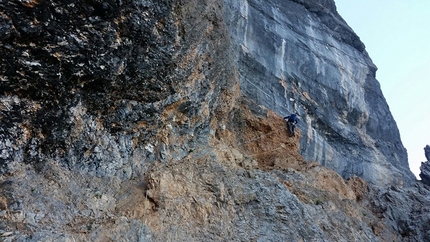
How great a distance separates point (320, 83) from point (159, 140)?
44.2 ft

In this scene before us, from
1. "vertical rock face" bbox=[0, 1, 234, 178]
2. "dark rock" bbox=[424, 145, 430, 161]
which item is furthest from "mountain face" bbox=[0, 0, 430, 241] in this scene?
"dark rock" bbox=[424, 145, 430, 161]

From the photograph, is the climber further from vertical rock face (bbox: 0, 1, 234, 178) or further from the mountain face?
vertical rock face (bbox: 0, 1, 234, 178)

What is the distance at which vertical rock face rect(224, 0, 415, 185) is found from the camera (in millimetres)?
20625

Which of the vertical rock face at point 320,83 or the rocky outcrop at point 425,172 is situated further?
the rocky outcrop at point 425,172

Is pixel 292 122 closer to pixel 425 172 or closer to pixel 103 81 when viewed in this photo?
pixel 103 81

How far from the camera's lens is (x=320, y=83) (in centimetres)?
2373

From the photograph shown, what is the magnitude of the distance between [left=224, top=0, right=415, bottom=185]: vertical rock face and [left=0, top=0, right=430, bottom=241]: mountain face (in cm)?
20

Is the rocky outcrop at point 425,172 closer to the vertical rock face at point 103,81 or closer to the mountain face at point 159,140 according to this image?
the mountain face at point 159,140

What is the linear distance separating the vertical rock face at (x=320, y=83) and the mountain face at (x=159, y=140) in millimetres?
197

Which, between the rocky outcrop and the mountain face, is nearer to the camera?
the mountain face

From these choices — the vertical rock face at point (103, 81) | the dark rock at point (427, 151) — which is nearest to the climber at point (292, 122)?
the vertical rock face at point (103, 81)

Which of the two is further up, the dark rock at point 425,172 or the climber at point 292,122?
the dark rock at point 425,172

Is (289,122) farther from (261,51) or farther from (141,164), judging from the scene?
(141,164)

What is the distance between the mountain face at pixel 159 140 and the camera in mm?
10203
